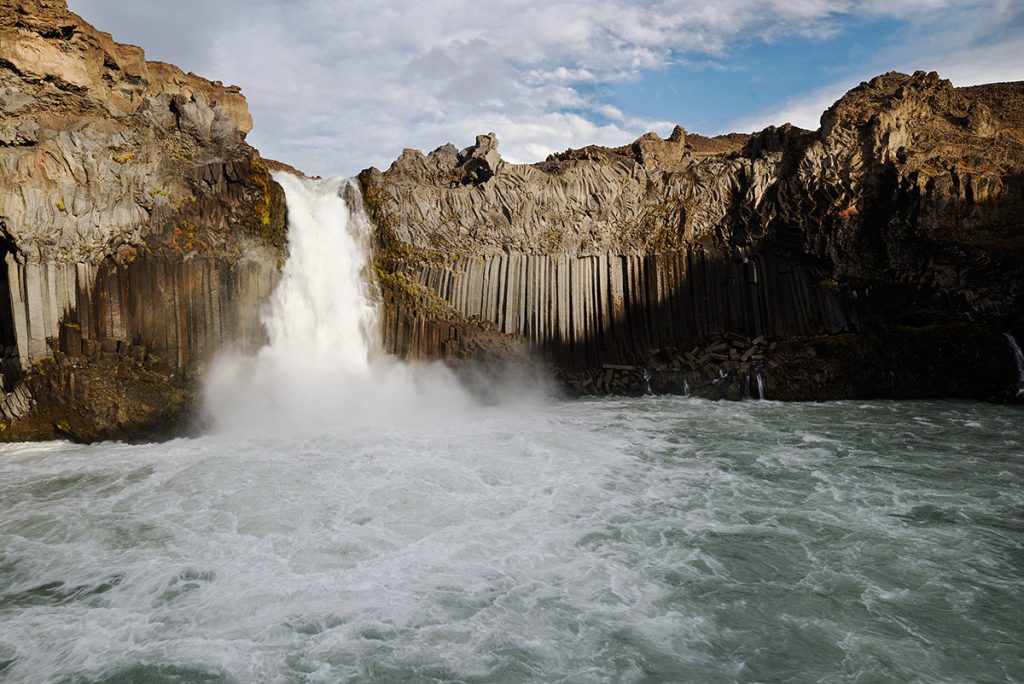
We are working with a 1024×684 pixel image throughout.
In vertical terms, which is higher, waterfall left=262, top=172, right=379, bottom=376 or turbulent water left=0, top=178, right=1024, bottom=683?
waterfall left=262, top=172, right=379, bottom=376

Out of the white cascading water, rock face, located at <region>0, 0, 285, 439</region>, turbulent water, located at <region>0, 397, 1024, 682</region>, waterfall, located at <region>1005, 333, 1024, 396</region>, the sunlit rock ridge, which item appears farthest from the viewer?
waterfall, located at <region>1005, 333, 1024, 396</region>

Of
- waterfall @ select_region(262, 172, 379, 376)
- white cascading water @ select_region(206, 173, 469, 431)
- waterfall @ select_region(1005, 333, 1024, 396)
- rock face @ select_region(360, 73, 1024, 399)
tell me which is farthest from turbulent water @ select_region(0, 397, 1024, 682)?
rock face @ select_region(360, 73, 1024, 399)

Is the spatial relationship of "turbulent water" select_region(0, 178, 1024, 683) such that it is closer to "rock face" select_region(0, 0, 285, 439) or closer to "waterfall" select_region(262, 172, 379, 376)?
"rock face" select_region(0, 0, 285, 439)

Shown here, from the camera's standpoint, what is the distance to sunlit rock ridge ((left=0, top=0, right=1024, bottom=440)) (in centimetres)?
1365

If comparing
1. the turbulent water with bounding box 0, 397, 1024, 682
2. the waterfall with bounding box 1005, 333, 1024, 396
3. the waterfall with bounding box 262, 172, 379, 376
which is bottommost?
the turbulent water with bounding box 0, 397, 1024, 682

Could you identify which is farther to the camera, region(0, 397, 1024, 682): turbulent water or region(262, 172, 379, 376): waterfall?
region(262, 172, 379, 376): waterfall

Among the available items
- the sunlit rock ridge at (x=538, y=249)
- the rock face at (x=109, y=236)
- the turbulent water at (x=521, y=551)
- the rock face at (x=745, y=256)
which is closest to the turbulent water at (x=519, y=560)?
the turbulent water at (x=521, y=551)

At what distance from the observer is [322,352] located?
15531mm

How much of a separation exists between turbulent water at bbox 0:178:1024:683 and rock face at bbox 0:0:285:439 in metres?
1.22

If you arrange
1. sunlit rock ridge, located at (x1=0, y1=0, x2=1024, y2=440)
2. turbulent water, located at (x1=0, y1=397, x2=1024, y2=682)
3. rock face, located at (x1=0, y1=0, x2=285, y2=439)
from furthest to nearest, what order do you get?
sunlit rock ridge, located at (x1=0, y1=0, x2=1024, y2=440) < rock face, located at (x1=0, y1=0, x2=285, y2=439) < turbulent water, located at (x1=0, y1=397, x2=1024, y2=682)

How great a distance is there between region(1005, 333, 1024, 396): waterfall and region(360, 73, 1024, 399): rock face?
0.16 m

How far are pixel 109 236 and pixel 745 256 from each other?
1522cm

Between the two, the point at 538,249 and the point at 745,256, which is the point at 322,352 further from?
the point at 745,256

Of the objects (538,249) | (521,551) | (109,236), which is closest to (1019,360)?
(538,249)
